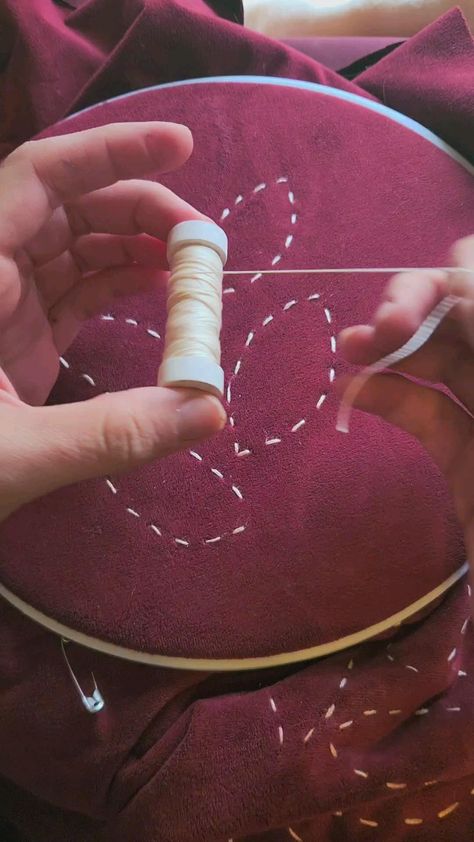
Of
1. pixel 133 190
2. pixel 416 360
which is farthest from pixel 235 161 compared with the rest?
pixel 416 360

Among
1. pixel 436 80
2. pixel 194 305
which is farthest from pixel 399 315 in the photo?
pixel 436 80

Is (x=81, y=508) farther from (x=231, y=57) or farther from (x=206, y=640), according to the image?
(x=231, y=57)

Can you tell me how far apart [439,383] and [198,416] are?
0.97 ft

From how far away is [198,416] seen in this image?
1.55 feet

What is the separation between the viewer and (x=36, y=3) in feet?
2.87

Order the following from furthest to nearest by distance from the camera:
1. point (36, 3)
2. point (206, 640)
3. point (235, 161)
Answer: point (36, 3), point (235, 161), point (206, 640)

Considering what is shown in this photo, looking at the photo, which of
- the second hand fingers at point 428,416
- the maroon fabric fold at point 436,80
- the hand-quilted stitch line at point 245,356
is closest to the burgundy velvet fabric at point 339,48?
the maroon fabric fold at point 436,80

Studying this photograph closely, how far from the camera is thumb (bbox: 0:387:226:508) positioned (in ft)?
1.51

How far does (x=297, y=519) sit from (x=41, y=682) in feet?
0.88

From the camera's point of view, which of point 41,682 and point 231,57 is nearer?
point 41,682

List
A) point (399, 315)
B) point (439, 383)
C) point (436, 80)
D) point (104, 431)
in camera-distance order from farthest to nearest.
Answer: point (436, 80) < point (439, 383) < point (399, 315) < point (104, 431)

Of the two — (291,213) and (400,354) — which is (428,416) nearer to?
(400,354)

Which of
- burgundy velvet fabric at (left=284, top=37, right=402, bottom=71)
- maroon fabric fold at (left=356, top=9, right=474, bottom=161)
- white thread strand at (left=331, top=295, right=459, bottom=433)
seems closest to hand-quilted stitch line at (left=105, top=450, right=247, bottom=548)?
white thread strand at (left=331, top=295, right=459, bottom=433)

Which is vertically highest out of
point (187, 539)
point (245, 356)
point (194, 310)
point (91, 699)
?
point (194, 310)
